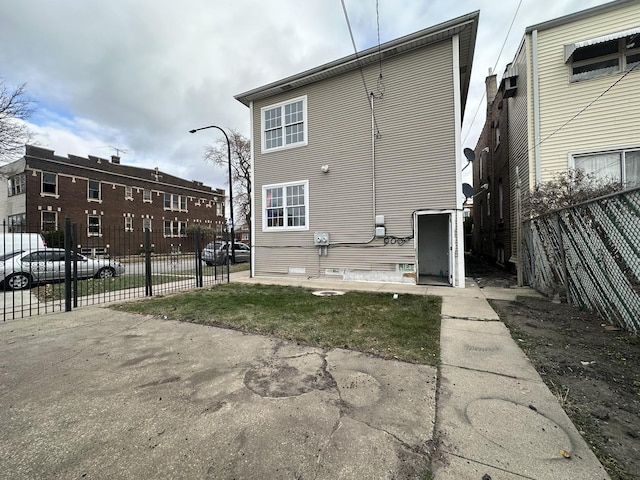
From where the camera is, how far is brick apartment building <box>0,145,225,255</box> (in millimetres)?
21422

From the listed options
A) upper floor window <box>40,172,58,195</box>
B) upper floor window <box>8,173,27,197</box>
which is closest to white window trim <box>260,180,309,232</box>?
upper floor window <box>40,172,58,195</box>

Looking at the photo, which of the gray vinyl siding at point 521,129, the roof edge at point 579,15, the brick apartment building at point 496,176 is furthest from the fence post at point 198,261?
the roof edge at point 579,15

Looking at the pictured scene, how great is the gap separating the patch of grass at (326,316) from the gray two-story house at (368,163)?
2533 millimetres

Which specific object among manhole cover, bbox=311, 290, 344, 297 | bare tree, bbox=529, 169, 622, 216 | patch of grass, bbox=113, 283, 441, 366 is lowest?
manhole cover, bbox=311, 290, 344, 297

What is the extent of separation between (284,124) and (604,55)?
10152 mm

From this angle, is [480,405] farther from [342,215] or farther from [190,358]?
[342,215]

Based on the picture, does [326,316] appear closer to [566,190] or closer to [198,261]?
[198,261]

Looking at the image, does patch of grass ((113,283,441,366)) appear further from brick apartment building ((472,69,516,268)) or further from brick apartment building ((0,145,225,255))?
brick apartment building ((0,145,225,255))

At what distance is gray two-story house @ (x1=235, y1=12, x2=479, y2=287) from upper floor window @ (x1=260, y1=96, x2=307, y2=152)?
47 millimetres

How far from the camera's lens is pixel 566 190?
24.3 ft

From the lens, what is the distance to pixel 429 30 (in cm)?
859

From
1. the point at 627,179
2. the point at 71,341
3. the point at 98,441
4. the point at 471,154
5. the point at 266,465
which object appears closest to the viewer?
the point at 266,465

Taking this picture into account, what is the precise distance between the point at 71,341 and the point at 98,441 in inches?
123

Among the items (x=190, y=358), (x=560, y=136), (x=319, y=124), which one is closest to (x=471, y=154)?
(x=560, y=136)
